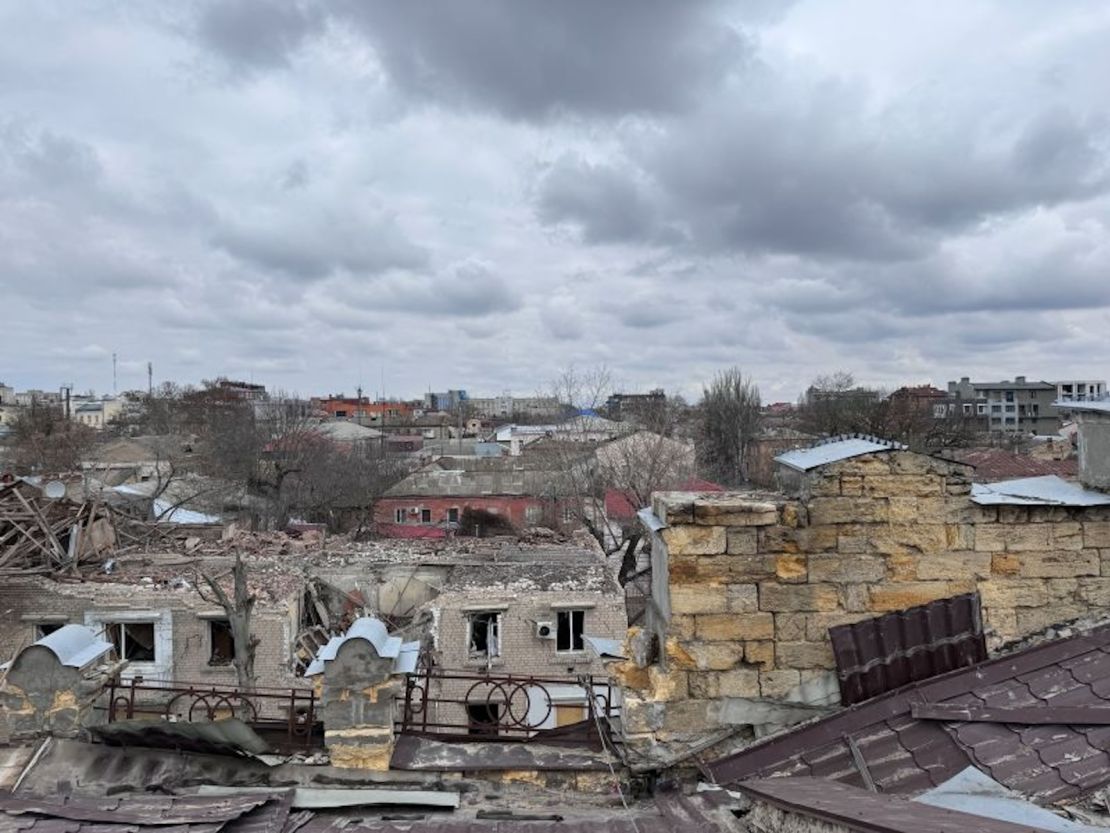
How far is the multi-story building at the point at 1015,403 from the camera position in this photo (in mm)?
68812

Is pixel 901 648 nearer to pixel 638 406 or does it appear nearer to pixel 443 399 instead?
pixel 638 406

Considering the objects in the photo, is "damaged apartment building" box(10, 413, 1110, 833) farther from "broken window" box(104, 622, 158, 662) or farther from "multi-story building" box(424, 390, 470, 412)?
"multi-story building" box(424, 390, 470, 412)

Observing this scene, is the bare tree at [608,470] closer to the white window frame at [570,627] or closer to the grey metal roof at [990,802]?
the white window frame at [570,627]

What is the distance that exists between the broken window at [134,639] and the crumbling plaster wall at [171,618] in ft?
1.04

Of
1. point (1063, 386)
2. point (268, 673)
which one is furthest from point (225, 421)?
point (1063, 386)

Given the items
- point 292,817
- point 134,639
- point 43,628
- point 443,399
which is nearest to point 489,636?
point 134,639

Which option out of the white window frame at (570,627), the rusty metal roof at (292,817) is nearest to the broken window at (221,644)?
the white window frame at (570,627)

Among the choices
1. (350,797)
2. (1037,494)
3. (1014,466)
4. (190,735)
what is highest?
(1037,494)

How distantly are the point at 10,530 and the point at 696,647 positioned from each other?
1601cm

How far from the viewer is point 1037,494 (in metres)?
4.80

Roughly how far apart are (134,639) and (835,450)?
14.0 m

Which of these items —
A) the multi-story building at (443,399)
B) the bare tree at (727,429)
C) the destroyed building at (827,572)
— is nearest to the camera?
the destroyed building at (827,572)

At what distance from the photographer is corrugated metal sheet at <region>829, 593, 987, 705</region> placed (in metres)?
4.50

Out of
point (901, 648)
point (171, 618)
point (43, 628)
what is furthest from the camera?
point (43, 628)
